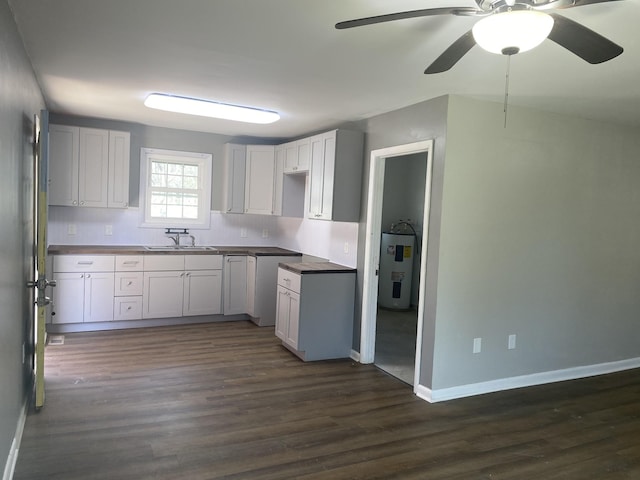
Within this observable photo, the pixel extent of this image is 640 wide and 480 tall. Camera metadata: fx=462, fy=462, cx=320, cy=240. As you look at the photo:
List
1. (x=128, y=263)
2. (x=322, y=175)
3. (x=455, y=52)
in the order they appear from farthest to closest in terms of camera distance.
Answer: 1. (x=128, y=263)
2. (x=322, y=175)
3. (x=455, y=52)

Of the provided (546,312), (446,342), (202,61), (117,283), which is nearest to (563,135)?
(546,312)

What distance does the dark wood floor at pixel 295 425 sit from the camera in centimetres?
259

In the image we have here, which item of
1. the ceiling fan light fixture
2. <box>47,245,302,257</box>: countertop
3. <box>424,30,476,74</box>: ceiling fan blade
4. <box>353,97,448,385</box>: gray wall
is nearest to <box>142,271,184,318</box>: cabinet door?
<box>47,245,302,257</box>: countertop

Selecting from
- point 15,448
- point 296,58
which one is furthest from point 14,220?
point 296,58

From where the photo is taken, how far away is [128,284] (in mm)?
5148

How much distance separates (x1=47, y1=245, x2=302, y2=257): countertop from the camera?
4.90m

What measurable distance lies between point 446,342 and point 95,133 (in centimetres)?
432

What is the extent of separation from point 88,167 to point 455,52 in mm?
4509

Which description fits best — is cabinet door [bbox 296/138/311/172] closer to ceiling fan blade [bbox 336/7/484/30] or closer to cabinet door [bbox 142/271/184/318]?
cabinet door [bbox 142/271/184/318]

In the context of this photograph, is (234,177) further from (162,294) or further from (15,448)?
(15,448)

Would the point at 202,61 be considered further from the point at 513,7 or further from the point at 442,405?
the point at 442,405

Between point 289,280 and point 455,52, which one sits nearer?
point 455,52

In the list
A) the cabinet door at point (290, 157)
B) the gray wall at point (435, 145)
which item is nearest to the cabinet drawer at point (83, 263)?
the cabinet door at point (290, 157)

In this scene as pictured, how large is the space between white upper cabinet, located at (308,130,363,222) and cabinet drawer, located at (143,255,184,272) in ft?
6.19
